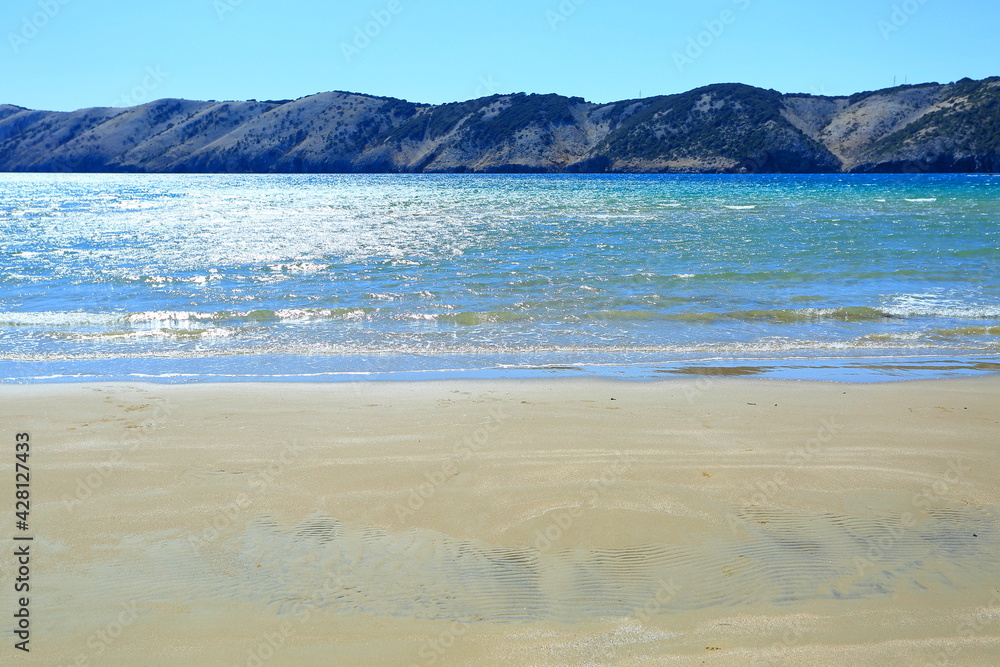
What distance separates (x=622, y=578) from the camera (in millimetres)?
3541

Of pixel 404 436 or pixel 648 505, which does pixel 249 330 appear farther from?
pixel 648 505

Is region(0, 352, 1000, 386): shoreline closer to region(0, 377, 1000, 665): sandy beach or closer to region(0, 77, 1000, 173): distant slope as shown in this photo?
region(0, 377, 1000, 665): sandy beach

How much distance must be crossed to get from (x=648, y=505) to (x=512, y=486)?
87 centimetres

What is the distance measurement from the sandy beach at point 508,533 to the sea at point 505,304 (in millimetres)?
1975

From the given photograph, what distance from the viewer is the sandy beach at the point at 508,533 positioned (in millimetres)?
3084

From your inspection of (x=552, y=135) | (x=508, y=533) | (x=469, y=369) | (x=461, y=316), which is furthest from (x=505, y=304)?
(x=552, y=135)

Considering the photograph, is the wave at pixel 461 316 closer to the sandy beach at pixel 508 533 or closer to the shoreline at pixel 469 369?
the shoreline at pixel 469 369

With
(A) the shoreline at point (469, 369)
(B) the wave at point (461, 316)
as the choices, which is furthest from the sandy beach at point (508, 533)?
(B) the wave at point (461, 316)

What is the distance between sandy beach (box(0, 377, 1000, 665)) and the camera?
10.1 ft

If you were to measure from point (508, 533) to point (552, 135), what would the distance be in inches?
5828

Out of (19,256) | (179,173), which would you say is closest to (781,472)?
(19,256)

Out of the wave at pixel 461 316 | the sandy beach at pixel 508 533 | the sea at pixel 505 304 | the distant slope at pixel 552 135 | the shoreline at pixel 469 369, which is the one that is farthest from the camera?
the distant slope at pixel 552 135

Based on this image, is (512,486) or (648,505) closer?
(648,505)

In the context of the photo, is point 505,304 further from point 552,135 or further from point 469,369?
point 552,135
